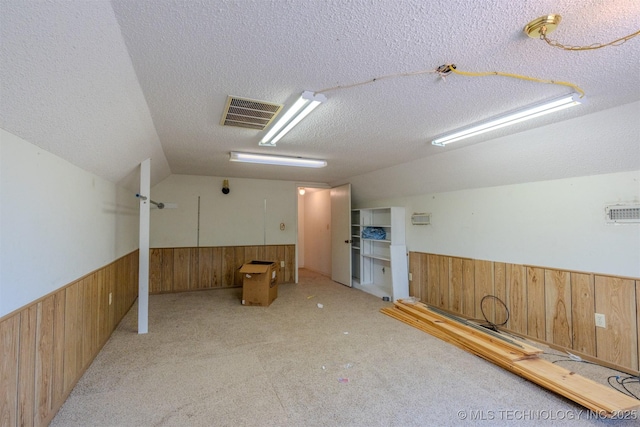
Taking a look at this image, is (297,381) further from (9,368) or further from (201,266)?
(201,266)

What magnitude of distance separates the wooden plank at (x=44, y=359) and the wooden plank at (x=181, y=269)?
3616mm

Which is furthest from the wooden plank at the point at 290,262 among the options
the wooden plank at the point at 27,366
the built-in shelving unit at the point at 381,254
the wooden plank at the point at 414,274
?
the wooden plank at the point at 27,366

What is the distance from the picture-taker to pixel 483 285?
3715mm

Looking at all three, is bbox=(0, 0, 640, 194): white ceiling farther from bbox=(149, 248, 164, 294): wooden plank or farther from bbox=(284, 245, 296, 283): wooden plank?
bbox=(284, 245, 296, 283): wooden plank

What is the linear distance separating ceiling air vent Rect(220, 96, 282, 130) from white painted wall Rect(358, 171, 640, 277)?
2.91 meters

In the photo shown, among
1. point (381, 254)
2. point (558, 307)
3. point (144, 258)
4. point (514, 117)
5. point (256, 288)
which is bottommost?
point (256, 288)

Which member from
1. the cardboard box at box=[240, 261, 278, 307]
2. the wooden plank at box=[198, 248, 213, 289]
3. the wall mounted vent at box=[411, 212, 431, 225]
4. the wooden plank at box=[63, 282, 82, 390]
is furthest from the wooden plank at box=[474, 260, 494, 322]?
the wooden plank at box=[198, 248, 213, 289]

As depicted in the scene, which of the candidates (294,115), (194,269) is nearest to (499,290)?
(294,115)

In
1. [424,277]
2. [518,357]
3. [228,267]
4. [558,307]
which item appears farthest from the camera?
[228,267]

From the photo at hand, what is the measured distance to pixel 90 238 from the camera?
2.57 metres

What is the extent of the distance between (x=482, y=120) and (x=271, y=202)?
4362mm

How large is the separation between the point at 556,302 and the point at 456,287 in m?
1.18

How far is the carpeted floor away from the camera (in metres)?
1.92

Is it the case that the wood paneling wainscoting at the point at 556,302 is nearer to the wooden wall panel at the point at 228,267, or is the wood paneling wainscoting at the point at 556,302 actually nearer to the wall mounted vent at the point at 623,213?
the wall mounted vent at the point at 623,213
